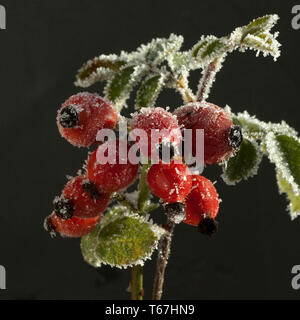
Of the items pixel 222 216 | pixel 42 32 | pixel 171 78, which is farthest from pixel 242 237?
pixel 42 32

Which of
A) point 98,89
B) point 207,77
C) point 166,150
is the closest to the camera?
point 166,150

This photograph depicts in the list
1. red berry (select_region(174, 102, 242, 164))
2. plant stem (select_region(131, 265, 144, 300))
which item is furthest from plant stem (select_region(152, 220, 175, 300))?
red berry (select_region(174, 102, 242, 164))

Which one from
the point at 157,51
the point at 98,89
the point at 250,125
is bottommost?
the point at 250,125

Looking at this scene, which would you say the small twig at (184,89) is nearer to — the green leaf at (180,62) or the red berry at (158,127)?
the green leaf at (180,62)

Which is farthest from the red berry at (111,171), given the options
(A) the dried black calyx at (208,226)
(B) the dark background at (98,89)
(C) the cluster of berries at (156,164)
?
(B) the dark background at (98,89)

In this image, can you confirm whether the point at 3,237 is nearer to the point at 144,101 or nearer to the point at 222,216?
the point at 222,216

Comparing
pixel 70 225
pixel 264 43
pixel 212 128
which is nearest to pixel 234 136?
pixel 212 128

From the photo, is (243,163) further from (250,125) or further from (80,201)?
(80,201)
